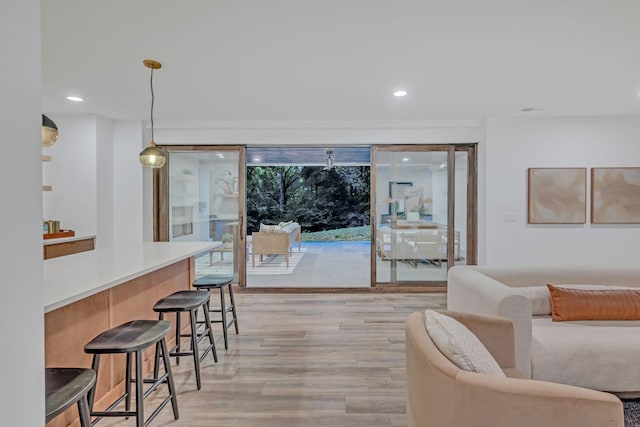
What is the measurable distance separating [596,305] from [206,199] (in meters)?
4.74

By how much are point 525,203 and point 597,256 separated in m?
1.17

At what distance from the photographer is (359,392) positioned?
250cm

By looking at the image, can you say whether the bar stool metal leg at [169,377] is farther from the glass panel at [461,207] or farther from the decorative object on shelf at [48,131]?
the glass panel at [461,207]

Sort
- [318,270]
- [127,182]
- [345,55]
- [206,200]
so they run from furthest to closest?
[318,270] → [206,200] → [127,182] → [345,55]

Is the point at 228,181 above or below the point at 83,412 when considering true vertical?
above

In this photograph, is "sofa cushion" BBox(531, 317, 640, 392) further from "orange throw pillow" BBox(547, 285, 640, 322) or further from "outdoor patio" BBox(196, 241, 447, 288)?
"outdoor patio" BBox(196, 241, 447, 288)

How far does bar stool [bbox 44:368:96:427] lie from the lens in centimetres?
127

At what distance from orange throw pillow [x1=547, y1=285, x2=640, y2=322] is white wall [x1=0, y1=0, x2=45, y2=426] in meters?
2.96

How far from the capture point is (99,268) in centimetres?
227

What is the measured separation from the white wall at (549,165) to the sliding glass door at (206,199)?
3517 mm

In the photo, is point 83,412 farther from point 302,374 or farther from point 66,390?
point 302,374

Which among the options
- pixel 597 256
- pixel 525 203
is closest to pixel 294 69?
pixel 525 203

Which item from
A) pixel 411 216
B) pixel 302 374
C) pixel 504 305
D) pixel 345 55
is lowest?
pixel 302 374

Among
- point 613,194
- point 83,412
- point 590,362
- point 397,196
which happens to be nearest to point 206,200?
point 397,196
